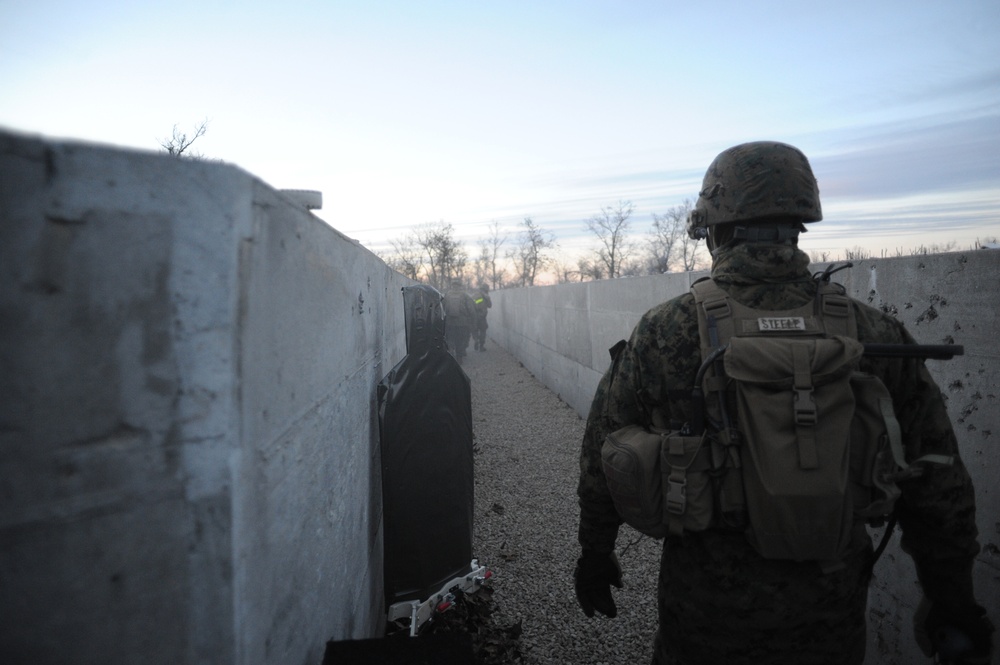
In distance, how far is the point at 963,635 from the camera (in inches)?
60.4

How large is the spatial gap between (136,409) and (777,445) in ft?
4.70

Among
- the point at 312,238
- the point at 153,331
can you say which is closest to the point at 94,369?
the point at 153,331

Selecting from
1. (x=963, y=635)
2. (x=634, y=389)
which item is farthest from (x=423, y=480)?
(x=963, y=635)

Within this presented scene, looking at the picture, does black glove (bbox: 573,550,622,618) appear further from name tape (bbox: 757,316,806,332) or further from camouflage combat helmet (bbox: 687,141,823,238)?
camouflage combat helmet (bbox: 687,141,823,238)

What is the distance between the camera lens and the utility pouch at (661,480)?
1.50m

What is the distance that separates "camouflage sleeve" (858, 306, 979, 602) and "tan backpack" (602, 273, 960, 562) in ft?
0.46

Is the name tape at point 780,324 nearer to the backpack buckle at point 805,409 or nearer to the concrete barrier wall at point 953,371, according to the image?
the backpack buckle at point 805,409

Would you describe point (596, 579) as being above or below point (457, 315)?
below

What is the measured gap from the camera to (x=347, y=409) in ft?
6.61

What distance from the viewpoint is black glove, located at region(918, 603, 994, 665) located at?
4.98ft

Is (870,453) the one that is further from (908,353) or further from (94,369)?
(94,369)

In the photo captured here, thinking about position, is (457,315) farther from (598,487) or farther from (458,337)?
(598,487)

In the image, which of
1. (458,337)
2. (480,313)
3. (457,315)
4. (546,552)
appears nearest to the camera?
(546,552)

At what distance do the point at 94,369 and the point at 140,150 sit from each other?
35 cm
